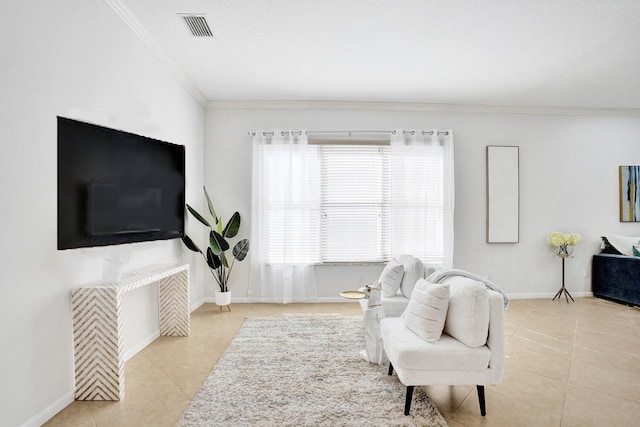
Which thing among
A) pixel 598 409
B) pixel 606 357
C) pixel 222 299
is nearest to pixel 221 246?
pixel 222 299

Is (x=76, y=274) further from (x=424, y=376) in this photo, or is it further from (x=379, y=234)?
(x=379, y=234)

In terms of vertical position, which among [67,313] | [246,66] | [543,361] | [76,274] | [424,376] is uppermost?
[246,66]

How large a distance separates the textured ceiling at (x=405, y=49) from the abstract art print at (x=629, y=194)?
3.62 feet

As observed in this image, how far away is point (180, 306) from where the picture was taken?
12.7 ft

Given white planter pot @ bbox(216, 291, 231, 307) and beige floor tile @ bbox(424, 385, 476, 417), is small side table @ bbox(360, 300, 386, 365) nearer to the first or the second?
beige floor tile @ bbox(424, 385, 476, 417)

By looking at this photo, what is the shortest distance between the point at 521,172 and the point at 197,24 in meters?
4.70

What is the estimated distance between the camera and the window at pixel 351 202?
5.20 meters

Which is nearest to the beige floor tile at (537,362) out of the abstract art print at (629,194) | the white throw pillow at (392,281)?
the white throw pillow at (392,281)

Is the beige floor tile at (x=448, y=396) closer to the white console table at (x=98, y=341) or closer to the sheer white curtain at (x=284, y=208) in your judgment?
the white console table at (x=98, y=341)

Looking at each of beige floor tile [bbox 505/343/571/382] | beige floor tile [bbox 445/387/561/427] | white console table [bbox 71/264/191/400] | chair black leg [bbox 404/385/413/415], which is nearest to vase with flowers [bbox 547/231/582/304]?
beige floor tile [bbox 505/343/571/382]

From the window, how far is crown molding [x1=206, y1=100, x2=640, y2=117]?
531 millimetres

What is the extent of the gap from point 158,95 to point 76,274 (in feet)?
6.66

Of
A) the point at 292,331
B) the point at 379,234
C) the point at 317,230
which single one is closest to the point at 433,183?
the point at 379,234

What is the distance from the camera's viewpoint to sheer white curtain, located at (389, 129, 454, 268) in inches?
206
